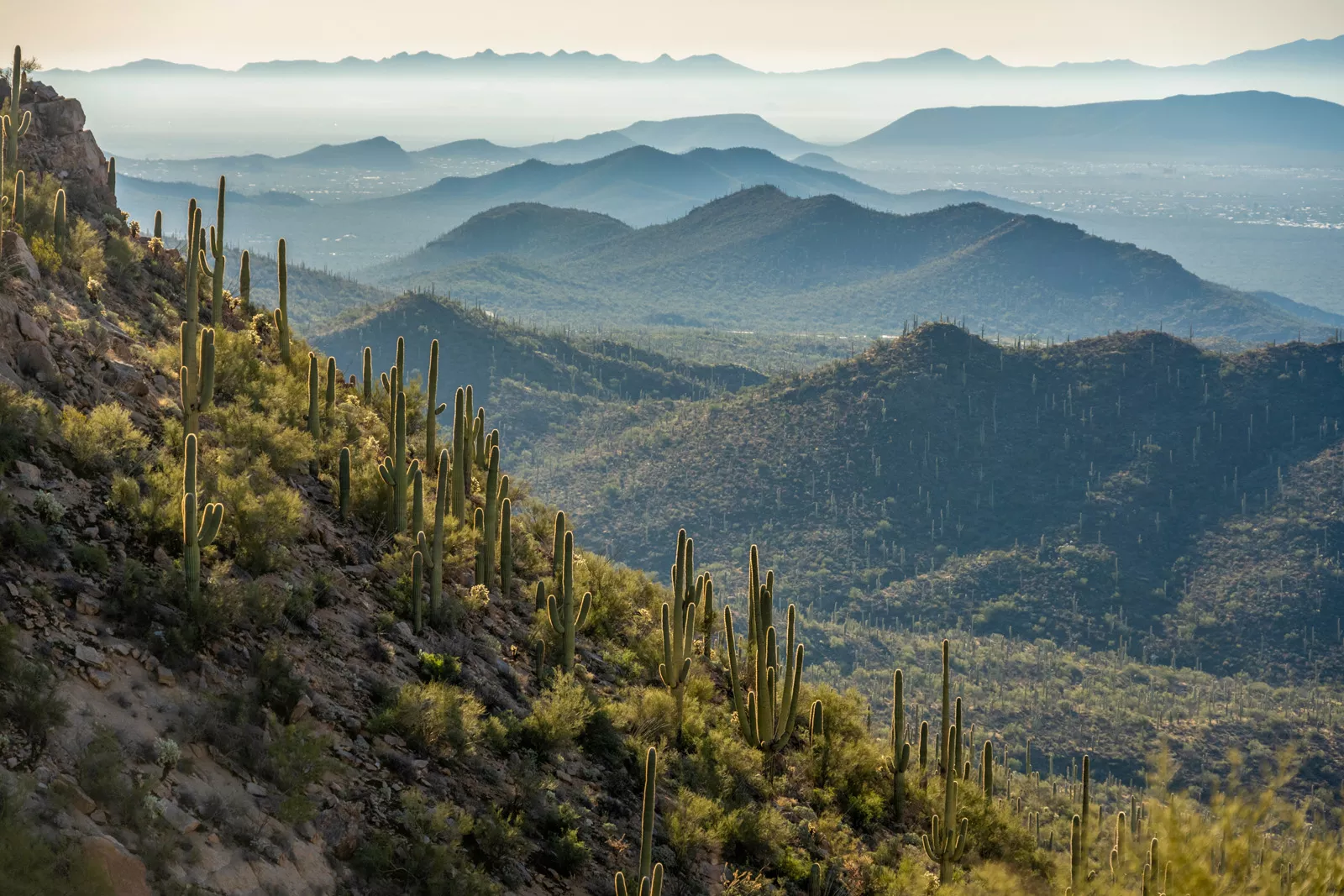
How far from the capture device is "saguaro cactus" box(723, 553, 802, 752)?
53.9ft

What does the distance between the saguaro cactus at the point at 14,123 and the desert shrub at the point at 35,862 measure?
40.0 feet

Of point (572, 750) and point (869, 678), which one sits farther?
point (869, 678)

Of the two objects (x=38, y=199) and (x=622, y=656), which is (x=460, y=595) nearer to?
(x=622, y=656)

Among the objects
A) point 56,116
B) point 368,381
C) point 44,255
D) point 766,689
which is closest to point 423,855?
point 766,689

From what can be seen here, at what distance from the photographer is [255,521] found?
12945 mm

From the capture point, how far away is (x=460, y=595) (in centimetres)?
1594

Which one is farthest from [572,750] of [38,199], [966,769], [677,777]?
[38,199]

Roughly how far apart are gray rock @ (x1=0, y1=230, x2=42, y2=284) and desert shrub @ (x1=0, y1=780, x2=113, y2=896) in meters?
8.78

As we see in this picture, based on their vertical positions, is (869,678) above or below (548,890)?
below

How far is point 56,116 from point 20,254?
7.34 metres

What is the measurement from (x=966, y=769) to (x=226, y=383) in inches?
497

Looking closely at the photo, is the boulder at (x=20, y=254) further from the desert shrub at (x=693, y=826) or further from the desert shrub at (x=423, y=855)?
the desert shrub at (x=693, y=826)

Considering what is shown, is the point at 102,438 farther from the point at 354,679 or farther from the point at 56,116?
the point at 56,116

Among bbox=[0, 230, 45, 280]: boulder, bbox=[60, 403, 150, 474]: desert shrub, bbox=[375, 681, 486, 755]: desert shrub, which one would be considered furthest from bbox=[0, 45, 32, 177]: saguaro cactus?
bbox=[375, 681, 486, 755]: desert shrub
